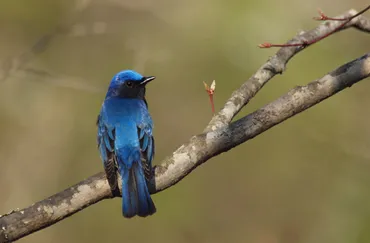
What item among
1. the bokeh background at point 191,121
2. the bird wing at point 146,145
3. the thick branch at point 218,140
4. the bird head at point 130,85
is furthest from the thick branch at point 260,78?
the bokeh background at point 191,121

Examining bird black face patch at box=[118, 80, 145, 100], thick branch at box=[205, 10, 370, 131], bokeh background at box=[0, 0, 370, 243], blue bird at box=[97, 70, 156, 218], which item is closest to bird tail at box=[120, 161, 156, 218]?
blue bird at box=[97, 70, 156, 218]

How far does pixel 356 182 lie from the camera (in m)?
7.06

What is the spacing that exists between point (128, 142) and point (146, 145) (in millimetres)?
127

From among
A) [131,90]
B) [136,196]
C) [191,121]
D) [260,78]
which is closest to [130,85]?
[131,90]

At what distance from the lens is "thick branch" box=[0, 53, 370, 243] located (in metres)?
3.44

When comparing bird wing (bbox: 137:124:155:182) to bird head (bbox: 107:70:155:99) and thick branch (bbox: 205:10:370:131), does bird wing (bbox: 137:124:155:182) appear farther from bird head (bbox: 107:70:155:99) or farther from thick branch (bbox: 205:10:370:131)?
bird head (bbox: 107:70:155:99)

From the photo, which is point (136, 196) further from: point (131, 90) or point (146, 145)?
point (131, 90)

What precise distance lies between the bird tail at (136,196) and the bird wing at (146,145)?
5 cm

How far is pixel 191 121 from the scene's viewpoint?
7.55 meters

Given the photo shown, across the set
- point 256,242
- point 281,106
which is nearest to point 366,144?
point 256,242

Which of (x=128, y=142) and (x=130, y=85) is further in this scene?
(x=130, y=85)

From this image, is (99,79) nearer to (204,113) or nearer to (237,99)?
(204,113)

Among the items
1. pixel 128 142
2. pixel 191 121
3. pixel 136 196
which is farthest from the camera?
pixel 191 121

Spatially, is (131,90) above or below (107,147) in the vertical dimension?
above
